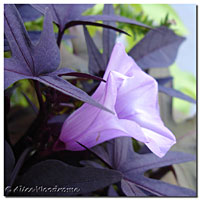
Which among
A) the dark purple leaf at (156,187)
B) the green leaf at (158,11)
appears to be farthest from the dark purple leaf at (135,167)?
the green leaf at (158,11)

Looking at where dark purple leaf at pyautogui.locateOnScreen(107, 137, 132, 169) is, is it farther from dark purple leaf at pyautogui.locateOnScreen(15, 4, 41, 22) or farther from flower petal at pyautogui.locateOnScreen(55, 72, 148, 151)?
dark purple leaf at pyautogui.locateOnScreen(15, 4, 41, 22)

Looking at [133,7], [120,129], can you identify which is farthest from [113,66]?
[133,7]

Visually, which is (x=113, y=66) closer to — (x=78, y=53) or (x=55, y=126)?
(x=55, y=126)

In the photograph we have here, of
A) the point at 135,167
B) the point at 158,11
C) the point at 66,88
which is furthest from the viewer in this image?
the point at 158,11

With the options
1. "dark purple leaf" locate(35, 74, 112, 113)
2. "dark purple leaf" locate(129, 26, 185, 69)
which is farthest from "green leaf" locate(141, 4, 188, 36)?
"dark purple leaf" locate(35, 74, 112, 113)

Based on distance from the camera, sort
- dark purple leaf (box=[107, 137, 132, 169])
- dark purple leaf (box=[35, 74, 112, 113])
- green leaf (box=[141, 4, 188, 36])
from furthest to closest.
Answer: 1. green leaf (box=[141, 4, 188, 36])
2. dark purple leaf (box=[107, 137, 132, 169])
3. dark purple leaf (box=[35, 74, 112, 113])

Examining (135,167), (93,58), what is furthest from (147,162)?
(93,58)

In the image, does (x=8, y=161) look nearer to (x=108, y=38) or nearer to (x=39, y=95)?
(x=39, y=95)
